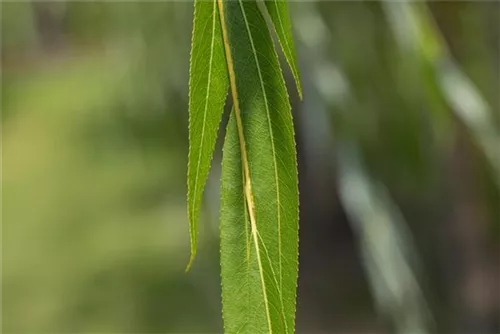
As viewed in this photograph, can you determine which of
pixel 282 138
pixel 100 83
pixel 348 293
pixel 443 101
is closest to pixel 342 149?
pixel 443 101

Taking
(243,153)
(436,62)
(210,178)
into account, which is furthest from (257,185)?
(210,178)

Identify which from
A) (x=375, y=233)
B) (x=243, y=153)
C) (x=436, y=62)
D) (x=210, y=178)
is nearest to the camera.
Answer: (x=243, y=153)

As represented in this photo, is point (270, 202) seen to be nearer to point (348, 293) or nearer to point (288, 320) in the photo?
point (288, 320)

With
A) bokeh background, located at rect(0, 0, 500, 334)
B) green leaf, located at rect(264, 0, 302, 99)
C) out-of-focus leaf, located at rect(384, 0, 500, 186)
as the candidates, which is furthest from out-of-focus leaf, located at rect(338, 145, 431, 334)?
green leaf, located at rect(264, 0, 302, 99)

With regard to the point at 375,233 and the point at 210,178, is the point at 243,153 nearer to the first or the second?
the point at 375,233

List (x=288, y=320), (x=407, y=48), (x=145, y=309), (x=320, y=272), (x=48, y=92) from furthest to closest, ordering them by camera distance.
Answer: (x=48, y=92) < (x=320, y=272) < (x=145, y=309) < (x=407, y=48) < (x=288, y=320)

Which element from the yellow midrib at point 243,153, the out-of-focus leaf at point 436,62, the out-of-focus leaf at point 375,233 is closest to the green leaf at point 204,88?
the yellow midrib at point 243,153

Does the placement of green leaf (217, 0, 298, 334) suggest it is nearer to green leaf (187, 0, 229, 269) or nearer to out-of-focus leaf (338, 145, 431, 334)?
green leaf (187, 0, 229, 269)
